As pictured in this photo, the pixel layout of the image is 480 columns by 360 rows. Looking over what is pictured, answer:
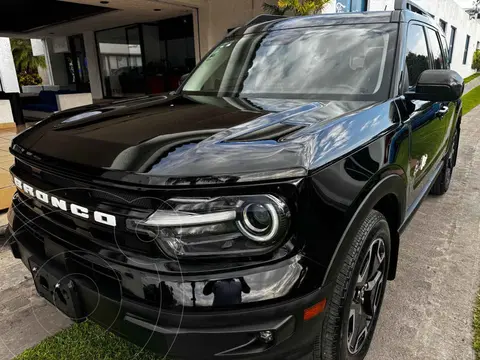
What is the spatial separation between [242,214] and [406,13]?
2186mm

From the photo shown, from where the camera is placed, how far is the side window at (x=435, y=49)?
3336 millimetres

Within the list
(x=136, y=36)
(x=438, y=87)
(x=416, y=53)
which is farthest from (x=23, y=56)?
(x=438, y=87)

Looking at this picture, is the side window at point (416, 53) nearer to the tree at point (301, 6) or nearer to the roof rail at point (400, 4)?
the roof rail at point (400, 4)

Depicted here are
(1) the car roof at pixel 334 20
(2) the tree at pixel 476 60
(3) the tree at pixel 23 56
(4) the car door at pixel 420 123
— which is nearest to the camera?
(4) the car door at pixel 420 123

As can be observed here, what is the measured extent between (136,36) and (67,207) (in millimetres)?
16233

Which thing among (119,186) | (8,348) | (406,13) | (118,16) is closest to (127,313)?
(119,186)

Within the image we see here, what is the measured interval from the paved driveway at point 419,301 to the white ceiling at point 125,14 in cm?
1010

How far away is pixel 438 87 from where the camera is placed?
2199mm

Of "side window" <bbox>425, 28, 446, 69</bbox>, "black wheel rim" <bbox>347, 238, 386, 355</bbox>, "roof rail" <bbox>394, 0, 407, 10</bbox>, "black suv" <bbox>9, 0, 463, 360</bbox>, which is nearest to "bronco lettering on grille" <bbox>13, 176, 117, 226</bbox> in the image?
"black suv" <bbox>9, 0, 463, 360</bbox>

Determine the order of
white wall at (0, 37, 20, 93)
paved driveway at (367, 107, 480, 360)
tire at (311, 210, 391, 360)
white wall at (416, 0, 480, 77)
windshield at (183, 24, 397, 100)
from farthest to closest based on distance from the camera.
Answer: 1. white wall at (416, 0, 480, 77)
2. white wall at (0, 37, 20, 93)
3. windshield at (183, 24, 397, 100)
4. paved driveway at (367, 107, 480, 360)
5. tire at (311, 210, 391, 360)

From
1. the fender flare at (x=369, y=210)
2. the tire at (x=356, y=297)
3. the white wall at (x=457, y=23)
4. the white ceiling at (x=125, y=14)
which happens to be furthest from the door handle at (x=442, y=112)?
the white wall at (x=457, y=23)

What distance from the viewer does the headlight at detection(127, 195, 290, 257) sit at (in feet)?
4.32

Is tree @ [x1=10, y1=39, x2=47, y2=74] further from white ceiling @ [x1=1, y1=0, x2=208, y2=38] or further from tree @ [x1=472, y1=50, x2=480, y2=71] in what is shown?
tree @ [x1=472, y1=50, x2=480, y2=71]

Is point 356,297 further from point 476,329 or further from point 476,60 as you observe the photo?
point 476,60
